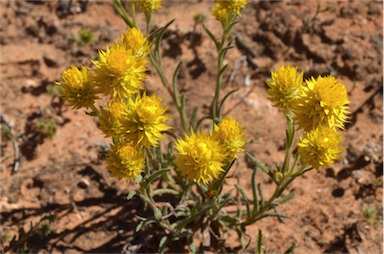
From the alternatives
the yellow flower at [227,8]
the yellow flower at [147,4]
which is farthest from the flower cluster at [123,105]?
the yellow flower at [227,8]

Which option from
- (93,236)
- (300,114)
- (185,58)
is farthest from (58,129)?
(300,114)

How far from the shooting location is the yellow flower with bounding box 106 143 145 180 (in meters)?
2.90

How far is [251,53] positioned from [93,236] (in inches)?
117

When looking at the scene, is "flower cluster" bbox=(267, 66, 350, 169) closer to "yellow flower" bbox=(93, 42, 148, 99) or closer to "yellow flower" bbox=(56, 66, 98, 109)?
"yellow flower" bbox=(93, 42, 148, 99)

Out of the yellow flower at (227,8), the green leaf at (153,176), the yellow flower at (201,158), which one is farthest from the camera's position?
the yellow flower at (227,8)

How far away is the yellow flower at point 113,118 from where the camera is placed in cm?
300

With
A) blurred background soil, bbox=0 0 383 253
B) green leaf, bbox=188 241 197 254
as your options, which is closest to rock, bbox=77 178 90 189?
blurred background soil, bbox=0 0 383 253

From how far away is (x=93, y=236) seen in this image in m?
4.32

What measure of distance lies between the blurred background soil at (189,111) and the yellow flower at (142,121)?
60.3 inches

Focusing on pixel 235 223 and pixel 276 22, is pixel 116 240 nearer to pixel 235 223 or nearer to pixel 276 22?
pixel 235 223

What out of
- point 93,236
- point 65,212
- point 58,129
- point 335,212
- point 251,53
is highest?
point 251,53

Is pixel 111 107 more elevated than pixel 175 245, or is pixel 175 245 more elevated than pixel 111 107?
pixel 111 107

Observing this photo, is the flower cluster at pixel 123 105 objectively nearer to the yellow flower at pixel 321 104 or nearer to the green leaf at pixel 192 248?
the yellow flower at pixel 321 104

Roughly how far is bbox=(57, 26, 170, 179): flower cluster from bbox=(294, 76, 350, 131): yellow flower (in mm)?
962
